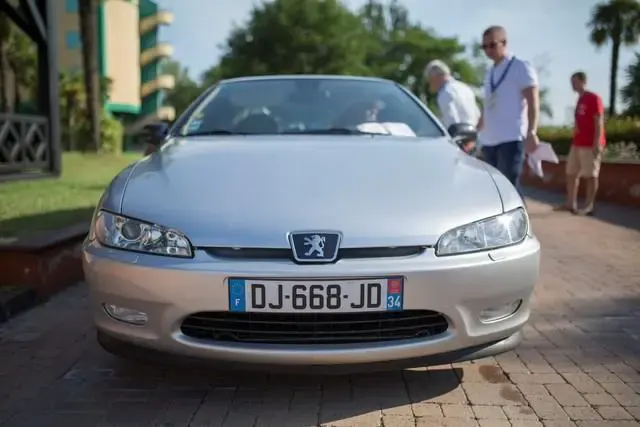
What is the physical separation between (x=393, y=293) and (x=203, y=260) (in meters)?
0.68

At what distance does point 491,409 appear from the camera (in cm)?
263

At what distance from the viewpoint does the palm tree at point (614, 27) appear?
36.5 m

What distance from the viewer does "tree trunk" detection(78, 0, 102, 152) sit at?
17.6 m

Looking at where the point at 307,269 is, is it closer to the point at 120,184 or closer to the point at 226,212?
the point at 226,212

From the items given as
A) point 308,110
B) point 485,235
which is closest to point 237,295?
point 485,235

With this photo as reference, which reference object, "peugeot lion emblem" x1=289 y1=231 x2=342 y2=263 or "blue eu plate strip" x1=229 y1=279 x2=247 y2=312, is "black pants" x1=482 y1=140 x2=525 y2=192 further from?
→ "blue eu plate strip" x1=229 y1=279 x2=247 y2=312

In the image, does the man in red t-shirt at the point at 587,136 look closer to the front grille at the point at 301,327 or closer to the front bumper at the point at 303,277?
the front bumper at the point at 303,277

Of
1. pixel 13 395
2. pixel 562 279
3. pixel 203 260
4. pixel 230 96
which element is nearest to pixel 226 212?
pixel 203 260

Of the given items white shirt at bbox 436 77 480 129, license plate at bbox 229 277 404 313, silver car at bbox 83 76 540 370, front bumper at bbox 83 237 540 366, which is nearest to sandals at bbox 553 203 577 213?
white shirt at bbox 436 77 480 129

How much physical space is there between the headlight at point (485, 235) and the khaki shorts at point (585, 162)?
20.1 feet

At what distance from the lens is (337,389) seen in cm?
280

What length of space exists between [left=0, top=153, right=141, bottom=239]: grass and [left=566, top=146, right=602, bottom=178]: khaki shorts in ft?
19.0

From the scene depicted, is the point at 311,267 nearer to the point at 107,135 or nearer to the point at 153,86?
the point at 107,135

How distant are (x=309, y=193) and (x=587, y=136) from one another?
262 inches
